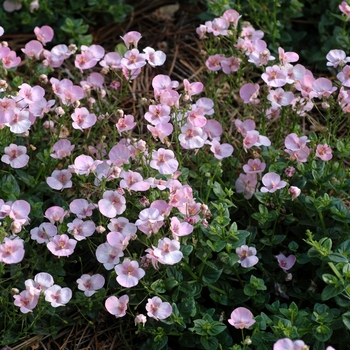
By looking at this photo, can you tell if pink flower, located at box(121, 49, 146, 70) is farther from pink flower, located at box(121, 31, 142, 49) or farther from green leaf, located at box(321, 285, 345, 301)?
green leaf, located at box(321, 285, 345, 301)

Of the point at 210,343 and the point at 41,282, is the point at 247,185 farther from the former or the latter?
the point at 41,282

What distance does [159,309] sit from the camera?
2422 millimetres

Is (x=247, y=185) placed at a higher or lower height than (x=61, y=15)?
higher

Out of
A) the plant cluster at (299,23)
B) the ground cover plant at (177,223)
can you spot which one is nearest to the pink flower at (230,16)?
the ground cover plant at (177,223)

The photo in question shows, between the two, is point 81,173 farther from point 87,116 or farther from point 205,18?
point 205,18

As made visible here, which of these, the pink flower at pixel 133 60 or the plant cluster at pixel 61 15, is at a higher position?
the pink flower at pixel 133 60

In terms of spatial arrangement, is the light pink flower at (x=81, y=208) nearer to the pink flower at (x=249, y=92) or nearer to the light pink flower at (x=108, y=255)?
the light pink flower at (x=108, y=255)

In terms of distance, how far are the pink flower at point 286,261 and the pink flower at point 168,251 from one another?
0.53 m

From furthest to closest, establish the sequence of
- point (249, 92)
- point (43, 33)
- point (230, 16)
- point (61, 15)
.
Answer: point (61, 15) → point (43, 33) → point (230, 16) → point (249, 92)

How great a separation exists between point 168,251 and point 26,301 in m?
0.53

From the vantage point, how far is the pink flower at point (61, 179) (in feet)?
9.00

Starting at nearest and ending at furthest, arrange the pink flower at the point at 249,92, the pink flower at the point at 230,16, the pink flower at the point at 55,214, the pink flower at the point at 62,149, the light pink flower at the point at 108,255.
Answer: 1. the light pink flower at the point at 108,255
2. the pink flower at the point at 55,214
3. the pink flower at the point at 62,149
4. the pink flower at the point at 249,92
5. the pink flower at the point at 230,16

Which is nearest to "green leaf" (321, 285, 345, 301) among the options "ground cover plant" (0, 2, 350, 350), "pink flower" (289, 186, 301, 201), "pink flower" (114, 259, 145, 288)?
"ground cover plant" (0, 2, 350, 350)

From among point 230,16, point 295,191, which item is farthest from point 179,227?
point 230,16
